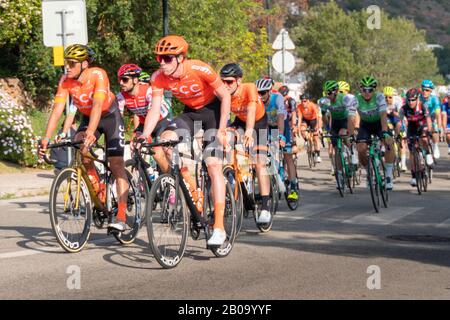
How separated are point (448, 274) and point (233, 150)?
10.1ft

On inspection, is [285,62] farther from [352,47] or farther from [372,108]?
[352,47]

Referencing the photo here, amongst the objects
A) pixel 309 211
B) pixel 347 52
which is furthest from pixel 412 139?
pixel 347 52

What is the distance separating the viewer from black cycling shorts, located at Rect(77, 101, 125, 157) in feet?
33.7

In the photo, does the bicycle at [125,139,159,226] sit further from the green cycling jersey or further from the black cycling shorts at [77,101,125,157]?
the green cycling jersey

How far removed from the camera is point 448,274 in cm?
870

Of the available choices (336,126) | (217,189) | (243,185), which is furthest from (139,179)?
(336,126)

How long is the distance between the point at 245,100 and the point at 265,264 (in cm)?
327

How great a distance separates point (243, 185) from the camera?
10961 mm

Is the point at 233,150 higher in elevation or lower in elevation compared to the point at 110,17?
lower

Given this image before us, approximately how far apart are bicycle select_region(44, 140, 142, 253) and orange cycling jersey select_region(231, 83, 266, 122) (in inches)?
89.4

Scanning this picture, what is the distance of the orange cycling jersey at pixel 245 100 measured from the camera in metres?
11.8

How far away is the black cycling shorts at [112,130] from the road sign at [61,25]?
664 centimetres
